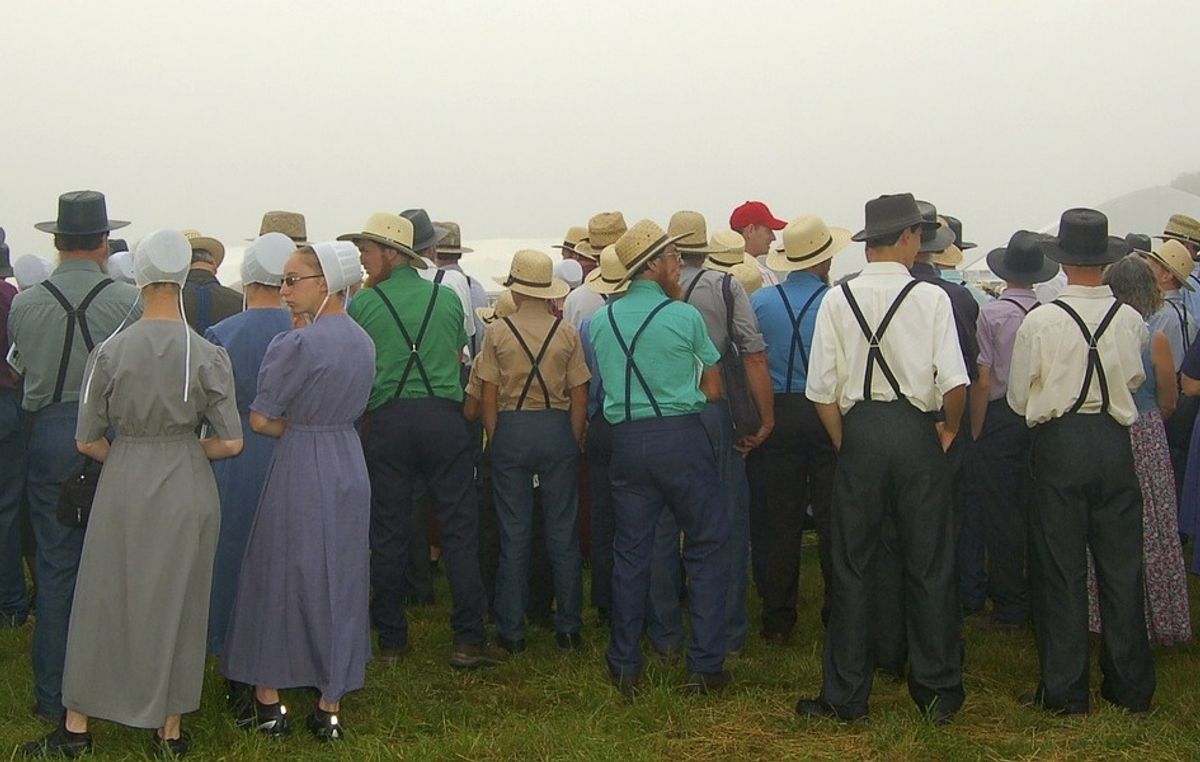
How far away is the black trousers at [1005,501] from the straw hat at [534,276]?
2.40 m

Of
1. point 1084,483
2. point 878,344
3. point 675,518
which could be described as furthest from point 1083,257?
point 675,518

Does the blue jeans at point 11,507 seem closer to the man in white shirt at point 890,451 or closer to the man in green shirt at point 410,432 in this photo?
the man in green shirt at point 410,432

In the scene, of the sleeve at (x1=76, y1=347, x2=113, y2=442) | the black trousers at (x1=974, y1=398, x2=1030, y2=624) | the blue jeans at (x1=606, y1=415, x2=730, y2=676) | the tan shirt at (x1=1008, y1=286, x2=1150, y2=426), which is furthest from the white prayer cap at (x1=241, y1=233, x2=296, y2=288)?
the black trousers at (x1=974, y1=398, x2=1030, y2=624)

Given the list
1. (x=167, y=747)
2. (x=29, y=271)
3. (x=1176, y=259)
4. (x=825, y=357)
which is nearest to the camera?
(x=167, y=747)

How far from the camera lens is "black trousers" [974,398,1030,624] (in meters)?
6.66

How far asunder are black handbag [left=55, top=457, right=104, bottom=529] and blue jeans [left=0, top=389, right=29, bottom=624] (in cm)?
174

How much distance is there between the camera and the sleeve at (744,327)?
6035 millimetres

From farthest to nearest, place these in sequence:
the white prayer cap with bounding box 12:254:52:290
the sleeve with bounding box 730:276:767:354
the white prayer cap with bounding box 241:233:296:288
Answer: the white prayer cap with bounding box 12:254:52:290
the sleeve with bounding box 730:276:767:354
the white prayer cap with bounding box 241:233:296:288

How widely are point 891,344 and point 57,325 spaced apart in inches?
133

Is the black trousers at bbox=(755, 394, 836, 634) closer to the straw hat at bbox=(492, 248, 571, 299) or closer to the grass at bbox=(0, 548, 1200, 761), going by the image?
the grass at bbox=(0, 548, 1200, 761)

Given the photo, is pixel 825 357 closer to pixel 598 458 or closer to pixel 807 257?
pixel 807 257

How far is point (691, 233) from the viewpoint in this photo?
6297 mm

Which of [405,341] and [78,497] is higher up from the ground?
[405,341]

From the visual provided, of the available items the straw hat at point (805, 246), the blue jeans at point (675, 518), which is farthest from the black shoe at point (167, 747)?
the straw hat at point (805, 246)
